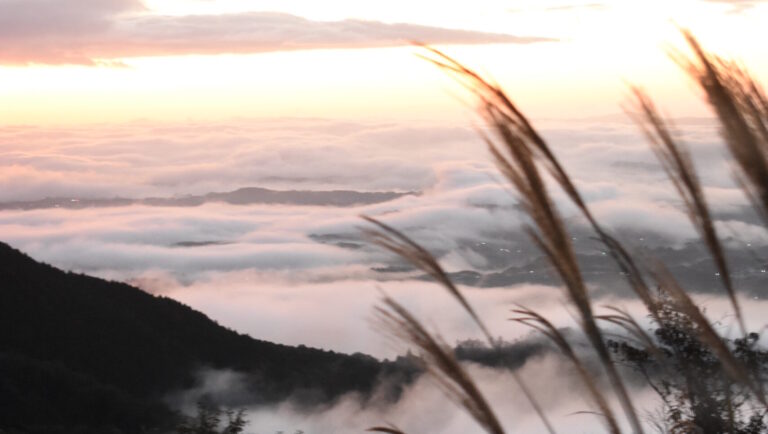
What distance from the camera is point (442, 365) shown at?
1.40 metres

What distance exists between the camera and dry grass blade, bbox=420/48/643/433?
1360 millimetres

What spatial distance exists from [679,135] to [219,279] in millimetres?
74811

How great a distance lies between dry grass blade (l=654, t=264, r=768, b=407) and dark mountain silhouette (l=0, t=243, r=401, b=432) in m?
27.6

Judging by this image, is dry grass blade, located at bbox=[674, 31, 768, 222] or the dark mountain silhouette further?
the dark mountain silhouette

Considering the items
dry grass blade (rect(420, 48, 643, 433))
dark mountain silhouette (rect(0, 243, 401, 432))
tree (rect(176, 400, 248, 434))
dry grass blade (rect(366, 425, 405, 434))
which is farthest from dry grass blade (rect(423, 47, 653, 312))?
dark mountain silhouette (rect(0, 243, 401, 432))

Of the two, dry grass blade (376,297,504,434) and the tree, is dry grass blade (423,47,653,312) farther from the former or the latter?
the tree

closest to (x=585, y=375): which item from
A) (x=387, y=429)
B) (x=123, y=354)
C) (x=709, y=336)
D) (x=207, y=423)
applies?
(x=709, y=336)

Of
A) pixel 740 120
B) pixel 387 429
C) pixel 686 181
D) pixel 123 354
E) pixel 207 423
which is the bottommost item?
pixel 387 429

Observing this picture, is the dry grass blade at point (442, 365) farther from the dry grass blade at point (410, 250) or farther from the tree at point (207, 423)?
the tree at point (207, 423)

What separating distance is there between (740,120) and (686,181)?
17 centimetres

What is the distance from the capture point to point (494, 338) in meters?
1.63

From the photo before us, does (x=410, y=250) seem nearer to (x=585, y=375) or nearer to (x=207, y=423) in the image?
(x=585, y=375)

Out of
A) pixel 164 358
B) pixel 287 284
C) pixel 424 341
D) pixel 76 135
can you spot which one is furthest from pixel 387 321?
pixel 76 135

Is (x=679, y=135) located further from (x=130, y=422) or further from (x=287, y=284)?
(x=287, y=284)
